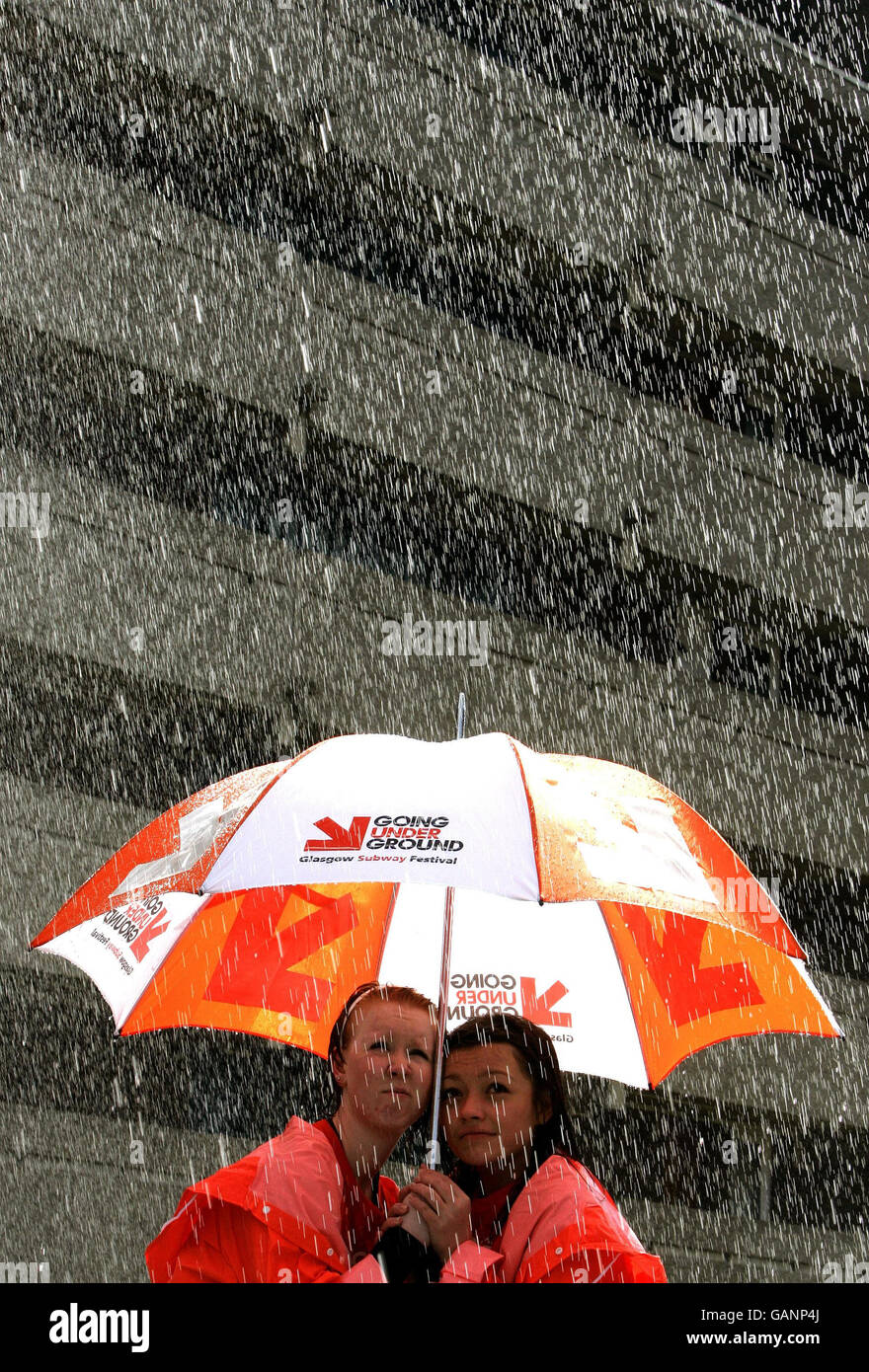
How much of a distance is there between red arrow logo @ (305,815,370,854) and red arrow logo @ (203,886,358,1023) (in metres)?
1.11

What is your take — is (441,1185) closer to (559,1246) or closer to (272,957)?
(559,1246)

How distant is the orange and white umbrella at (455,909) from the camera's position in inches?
133

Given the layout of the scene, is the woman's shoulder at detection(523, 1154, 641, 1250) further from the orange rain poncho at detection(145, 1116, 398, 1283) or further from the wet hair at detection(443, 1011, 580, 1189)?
the orange rain poncho at detection(145, 1116, 398, 1283)

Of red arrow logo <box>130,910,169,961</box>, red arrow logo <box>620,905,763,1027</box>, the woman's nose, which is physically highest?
red arrow logo <box>130,910,169,961</box>

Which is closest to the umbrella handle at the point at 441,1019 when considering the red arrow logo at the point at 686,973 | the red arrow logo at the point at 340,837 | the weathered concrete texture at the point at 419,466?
the red arrow logo at the point at 340,837

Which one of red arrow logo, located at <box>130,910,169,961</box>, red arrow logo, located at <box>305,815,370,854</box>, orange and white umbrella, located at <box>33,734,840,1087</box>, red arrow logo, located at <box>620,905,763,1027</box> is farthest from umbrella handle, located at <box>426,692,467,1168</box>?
red arrow logo, located at <box>130,910,169,961</box>

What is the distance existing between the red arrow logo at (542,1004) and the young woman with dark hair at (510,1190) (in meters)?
0.67

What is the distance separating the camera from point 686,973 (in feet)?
14.2

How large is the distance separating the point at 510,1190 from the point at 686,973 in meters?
1.08

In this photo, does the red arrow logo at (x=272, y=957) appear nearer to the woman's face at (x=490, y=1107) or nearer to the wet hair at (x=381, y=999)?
the wet hair at (x=381, y=999)

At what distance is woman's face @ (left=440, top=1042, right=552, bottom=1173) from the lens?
353cm

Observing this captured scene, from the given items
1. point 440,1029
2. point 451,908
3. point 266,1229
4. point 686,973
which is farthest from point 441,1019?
point 686,973
